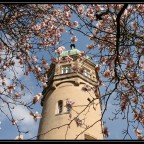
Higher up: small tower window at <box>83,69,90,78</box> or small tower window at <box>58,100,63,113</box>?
small tower window at <box>83,69,90,78</box>

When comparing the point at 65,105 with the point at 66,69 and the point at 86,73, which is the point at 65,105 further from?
the point at 86,73

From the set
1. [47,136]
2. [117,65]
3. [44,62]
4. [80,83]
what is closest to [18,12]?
[44,62]

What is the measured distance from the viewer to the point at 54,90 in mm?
22688

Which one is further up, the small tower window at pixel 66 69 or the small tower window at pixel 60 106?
the small tower window at pixel 66 69

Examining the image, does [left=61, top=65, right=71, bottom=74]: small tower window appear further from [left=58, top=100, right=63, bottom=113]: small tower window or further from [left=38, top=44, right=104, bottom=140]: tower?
[left=58, top=100, right=63, bottom=113]: small tower window

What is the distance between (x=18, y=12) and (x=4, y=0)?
12.4 feet

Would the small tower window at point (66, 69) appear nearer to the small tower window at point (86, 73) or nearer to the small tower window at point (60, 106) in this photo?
the small tower window at point (86, 73)

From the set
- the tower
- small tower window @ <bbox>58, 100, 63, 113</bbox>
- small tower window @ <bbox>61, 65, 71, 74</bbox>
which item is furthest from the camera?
small tower window @ <bbox>61, 65, 71, 74</bbox>

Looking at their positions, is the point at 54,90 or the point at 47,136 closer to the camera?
the point at 47,136

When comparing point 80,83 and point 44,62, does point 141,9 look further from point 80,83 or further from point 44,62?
point 80,83

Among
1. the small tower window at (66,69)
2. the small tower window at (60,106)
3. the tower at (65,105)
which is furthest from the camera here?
the small tower window at (66,69)

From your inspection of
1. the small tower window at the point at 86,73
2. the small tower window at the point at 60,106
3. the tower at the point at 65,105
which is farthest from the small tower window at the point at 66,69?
the small tower window at the point at 60,106

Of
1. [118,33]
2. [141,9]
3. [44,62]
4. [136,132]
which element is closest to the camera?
[118,33]

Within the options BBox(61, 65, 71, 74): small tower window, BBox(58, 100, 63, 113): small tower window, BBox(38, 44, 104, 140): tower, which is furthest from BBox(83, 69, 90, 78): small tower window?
BBox(58, 100, 63, 113): small tower window
